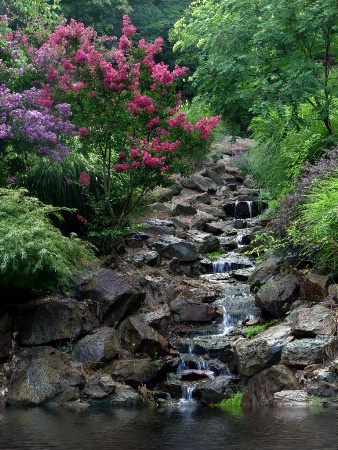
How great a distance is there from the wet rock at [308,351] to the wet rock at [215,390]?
0.81 metres

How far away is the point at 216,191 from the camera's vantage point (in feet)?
66.4

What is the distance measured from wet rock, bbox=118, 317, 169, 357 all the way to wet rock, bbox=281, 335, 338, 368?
197 centimetres

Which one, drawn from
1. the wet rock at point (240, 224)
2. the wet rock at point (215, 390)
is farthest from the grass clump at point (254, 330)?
Result: the wet rock at point (240, 224)

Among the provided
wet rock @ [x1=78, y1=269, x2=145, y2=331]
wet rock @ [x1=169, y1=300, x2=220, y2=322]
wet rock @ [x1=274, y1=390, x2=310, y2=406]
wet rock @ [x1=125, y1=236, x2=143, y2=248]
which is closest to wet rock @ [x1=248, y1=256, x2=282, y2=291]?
wet rock @ [x1=169, y1=300, x2=220, y2=322]

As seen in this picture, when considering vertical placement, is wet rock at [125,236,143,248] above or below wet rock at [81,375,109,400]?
above

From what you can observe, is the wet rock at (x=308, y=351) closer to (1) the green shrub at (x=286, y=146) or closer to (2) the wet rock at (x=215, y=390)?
(2) the wet rock at (x=215, y=390)

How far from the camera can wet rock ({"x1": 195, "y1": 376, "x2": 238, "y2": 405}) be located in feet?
28.8

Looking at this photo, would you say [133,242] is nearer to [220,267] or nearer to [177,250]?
[177,250]

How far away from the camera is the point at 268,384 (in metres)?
8.59

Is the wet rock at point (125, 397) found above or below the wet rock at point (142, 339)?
below

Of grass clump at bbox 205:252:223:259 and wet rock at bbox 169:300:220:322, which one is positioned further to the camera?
grass clump at bbox 205:252:223:259

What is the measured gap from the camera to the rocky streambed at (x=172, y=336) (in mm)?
8836

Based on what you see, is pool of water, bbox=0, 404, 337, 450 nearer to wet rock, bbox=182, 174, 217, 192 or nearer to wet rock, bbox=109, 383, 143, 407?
wet rock, bbox=109, 383, 143, 407

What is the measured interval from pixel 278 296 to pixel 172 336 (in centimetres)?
182
